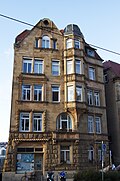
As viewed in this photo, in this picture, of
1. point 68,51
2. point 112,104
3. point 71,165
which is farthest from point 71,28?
point 71,165

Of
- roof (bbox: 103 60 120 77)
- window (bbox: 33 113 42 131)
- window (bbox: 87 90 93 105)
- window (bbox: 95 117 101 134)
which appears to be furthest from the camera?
roof (bbox: 103 60 120 77)

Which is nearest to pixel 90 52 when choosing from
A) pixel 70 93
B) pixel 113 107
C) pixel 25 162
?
pixel 70 93

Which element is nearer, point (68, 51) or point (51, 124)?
point (51, 124)

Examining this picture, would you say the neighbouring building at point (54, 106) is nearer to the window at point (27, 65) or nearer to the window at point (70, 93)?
the window at point (70, 93)

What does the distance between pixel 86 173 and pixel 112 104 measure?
18.9 metres

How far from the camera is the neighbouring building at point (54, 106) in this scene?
88.6 feet

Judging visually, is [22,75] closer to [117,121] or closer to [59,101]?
[59,101]

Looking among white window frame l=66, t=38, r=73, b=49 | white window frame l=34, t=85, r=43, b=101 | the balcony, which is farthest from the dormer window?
the balcony

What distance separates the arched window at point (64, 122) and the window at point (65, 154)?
2221mm

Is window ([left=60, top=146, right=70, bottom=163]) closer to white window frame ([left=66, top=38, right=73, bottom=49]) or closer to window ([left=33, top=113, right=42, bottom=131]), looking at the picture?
window ([left=33, top=113, right=42, bottom=131])

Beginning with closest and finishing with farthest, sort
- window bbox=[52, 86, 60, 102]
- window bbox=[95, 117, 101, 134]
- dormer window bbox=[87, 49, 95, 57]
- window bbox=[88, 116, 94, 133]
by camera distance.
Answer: window bbox=[52, 86, 60, 102], window bbox=[88, 116, 94, 133], window bbox=[95, 117, 101, 134], dormer window bbox=[87, 49, 95, 57]

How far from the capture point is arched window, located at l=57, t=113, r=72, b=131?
29000 mm

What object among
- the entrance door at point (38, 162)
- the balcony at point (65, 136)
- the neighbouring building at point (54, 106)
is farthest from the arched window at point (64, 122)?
the entrance door at point (38, 162)

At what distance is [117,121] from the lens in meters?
34.4
